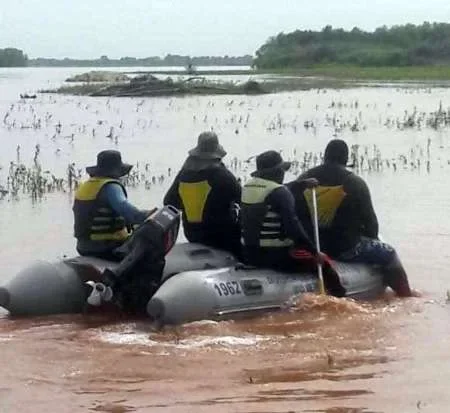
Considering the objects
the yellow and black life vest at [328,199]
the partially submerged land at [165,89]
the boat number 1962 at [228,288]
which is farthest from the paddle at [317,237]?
the partially submerged land at [165,89]

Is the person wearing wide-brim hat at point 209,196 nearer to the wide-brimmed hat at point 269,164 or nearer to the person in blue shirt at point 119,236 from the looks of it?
the wide-brimmed hat at point 269,164

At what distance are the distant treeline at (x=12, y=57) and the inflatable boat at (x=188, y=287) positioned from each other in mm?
153428

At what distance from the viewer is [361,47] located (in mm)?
104812

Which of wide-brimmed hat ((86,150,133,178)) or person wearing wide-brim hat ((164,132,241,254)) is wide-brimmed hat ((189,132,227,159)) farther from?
wide-brimmed hat ((86,150,133,178))

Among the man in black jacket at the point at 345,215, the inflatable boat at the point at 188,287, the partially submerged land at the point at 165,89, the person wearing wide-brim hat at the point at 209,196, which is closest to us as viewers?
the inflatable boat at the point at 188,287

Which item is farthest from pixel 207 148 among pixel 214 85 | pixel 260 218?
pixel 214 85

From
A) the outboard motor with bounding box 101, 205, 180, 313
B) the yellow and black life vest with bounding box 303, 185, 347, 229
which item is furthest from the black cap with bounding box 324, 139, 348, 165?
the outboard motor with bounding box 101, 205, 180, 313

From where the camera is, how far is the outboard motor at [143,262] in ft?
33.9

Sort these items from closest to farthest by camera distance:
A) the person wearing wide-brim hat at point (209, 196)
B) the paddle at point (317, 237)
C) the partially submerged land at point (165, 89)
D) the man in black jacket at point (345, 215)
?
the paddle at point (317, 237)
the person wearing wide-brim hat at point (209, 196)
the man in black jacket at point (345, 215)
the partially submerged land at point (165, 89)

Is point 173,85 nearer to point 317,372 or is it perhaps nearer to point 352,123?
point 352,123

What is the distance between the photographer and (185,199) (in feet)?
37.4

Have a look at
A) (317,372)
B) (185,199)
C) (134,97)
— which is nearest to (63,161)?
(185,199)

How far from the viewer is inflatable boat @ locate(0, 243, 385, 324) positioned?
10094 mm

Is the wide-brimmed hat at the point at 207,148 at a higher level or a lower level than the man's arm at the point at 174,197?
higher
